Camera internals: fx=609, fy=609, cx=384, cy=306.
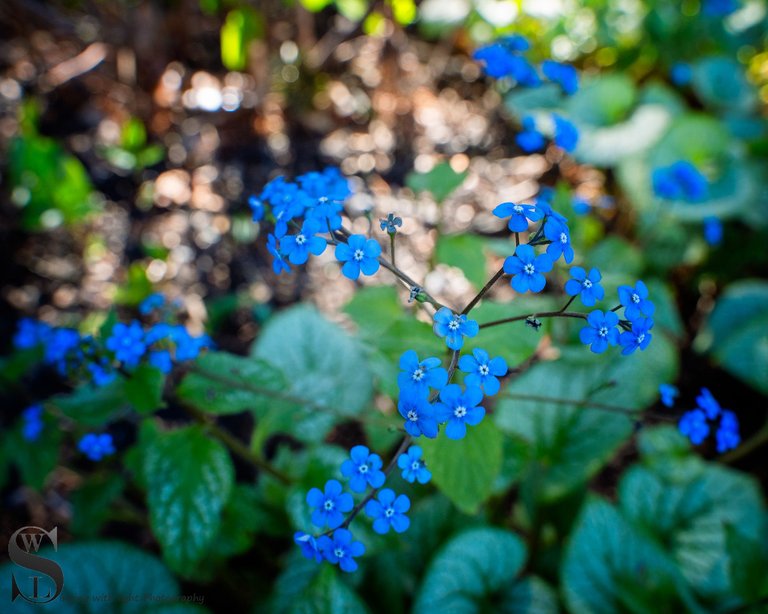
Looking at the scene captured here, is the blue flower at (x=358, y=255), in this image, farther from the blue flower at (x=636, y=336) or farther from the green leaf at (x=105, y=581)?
the green leaf at (x=105, y=581)

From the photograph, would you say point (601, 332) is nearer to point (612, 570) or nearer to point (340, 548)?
point (340, 548)

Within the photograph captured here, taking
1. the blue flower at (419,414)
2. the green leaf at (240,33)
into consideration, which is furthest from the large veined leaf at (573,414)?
the green leaf at (240,33)

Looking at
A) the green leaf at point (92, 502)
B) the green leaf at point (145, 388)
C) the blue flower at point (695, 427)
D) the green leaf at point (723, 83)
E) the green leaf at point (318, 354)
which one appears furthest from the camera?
the green leaf at point (723, 83)

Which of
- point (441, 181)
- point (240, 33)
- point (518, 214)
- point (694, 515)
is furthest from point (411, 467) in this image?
point (240, 33)

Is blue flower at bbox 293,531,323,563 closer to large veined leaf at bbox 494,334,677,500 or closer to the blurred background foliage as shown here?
the blurred background foliage

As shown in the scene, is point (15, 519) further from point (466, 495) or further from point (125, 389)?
point (466, 495)

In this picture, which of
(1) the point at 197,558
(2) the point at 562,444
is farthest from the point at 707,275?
(1) the point at 197,558
